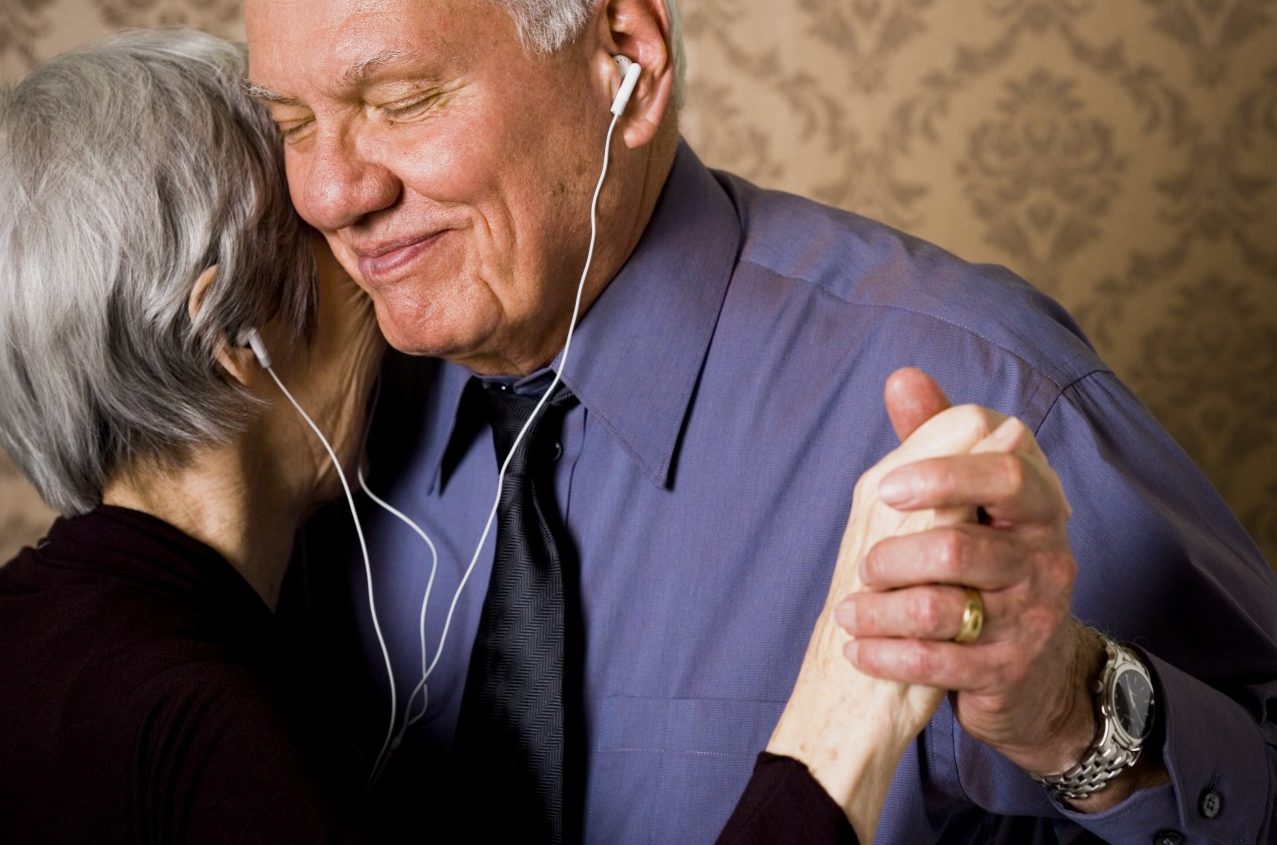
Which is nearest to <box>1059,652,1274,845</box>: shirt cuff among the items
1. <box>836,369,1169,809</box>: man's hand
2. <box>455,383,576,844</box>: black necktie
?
<box>836,369,1169,809</box>: man's hand

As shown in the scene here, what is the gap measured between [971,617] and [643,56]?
61 cm

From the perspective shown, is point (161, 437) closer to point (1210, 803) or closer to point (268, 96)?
point (268, 96)

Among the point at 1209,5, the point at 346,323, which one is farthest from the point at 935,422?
the point at 1209,5

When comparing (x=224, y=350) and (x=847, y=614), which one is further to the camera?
(x=224, y=350)

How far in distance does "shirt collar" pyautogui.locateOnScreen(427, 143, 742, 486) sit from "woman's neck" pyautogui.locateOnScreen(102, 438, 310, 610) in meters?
0.32

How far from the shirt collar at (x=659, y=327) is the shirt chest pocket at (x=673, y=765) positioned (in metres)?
0.20

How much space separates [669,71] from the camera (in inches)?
45.2

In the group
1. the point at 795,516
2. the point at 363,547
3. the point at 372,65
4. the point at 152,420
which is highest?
the point at 372,65

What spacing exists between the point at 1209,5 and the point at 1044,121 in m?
0.29

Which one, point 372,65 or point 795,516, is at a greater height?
point 372,65

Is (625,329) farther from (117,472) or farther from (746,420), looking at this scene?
(117,472)

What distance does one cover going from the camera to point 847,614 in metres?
0.74

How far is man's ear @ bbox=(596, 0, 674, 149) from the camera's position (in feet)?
3.70

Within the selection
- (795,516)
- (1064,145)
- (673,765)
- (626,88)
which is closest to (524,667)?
(673,765)
